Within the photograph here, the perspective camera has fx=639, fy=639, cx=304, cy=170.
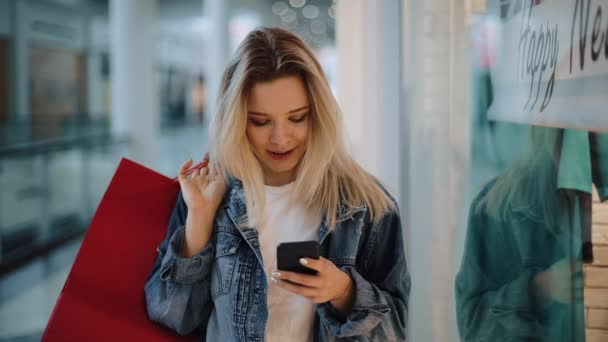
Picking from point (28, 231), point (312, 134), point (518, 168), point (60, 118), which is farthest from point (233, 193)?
point (60, 118)

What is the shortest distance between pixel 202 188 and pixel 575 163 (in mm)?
851

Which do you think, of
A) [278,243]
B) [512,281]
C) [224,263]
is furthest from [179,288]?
[512,281]

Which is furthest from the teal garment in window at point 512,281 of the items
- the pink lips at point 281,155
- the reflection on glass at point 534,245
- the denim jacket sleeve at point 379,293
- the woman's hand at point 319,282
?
the pink lips at point 281,155

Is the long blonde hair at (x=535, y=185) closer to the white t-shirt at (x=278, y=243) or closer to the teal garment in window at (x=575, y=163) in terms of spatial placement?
the teal garment in window at (x=575, y=163)

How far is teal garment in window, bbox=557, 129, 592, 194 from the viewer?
1066mm

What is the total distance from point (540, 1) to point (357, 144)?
4.13 feet

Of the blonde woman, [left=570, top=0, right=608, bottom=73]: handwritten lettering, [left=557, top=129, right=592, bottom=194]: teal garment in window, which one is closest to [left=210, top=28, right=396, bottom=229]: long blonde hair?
the blonde woman

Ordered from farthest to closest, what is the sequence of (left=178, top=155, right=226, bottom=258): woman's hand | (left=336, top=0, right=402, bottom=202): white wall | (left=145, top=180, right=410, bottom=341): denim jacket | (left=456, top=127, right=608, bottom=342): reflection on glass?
1. (left=336, top=0, right=402, bottom=202): white wall
2. (left=178, top=155, right=226, bottom=258): woman's hand
3. (left=145, top=180, right=410, bottom=341): denim jacket
4. (left=456, top=127, right=608, bottom=342): reflection on glass

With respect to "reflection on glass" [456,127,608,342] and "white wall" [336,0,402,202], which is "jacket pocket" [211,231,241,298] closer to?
"reflection on glass" [456,127,608,342]

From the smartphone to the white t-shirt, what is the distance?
0.21m

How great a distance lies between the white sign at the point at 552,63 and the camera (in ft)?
3.23

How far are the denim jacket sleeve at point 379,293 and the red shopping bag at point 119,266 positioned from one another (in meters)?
0.42

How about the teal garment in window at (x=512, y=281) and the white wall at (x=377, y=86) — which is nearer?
the teal garment in window at (x=512, y=281)

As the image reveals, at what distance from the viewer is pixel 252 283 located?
144 cm
